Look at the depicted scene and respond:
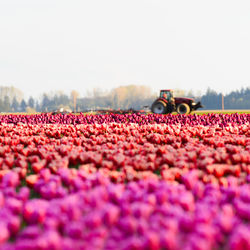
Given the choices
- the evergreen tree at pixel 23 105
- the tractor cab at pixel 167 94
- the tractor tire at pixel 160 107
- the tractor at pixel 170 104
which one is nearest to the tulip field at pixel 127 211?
the tractor tire at pixel 160 107

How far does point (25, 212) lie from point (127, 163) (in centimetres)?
219

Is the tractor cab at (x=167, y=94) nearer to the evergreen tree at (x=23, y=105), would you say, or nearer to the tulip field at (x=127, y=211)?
the tulip field at (x=127, y=211)

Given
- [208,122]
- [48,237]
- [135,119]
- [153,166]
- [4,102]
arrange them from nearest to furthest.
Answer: [48,237] < [153,166] < [208,122] < [135,119] < [4,102]

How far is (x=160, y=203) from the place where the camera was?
2904mm

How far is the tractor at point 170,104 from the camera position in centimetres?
2625

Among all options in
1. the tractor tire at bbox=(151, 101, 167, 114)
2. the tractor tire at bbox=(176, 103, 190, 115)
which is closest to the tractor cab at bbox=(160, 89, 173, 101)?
the tractor tire at bbox=(151, 101, 167, 114)

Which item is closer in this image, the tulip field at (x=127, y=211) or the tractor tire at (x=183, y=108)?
the tulip field at (x=127, y=211)

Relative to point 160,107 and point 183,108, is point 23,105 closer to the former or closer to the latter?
point 160,107

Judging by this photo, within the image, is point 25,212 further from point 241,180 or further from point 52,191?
point 241,180

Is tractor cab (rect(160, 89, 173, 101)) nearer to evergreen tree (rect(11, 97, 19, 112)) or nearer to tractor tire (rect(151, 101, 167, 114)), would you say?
tractor tire (rect(151, 101, 167, 114))

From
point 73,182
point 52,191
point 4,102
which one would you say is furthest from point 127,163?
point 4,102

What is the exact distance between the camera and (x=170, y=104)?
27891mm

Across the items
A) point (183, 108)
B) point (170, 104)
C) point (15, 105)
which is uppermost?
point (15, 105)

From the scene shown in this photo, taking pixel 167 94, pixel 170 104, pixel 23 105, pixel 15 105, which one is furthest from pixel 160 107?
pixel 15 105
